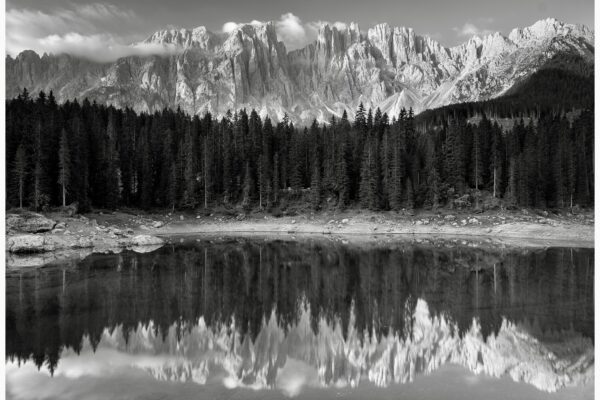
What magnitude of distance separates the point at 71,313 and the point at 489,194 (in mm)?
73186

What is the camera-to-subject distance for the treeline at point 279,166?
229 ft

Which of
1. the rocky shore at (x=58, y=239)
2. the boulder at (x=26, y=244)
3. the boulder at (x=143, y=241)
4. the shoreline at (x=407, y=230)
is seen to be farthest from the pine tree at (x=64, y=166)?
the boulder at (x=26, y=244)

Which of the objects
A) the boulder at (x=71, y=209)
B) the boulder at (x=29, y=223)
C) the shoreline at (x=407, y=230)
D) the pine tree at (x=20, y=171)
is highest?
the pine tree at (x=20, y=171)

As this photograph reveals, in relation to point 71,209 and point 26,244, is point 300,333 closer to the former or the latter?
point 26,244

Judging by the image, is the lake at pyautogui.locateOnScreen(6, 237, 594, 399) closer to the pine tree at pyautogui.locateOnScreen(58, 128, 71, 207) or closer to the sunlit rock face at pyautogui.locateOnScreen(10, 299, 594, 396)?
the sunlit rock face at pyautogui.locateOnScreen(10, 299, 594, 396)

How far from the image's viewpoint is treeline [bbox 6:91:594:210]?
69.8 m

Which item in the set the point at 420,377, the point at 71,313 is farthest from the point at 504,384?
the point at 71,313

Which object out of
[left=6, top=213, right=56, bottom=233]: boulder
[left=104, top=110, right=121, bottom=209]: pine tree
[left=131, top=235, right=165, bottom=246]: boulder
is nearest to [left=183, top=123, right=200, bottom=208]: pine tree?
[left=104, top=110, right=121, bottom=209]: pine tree

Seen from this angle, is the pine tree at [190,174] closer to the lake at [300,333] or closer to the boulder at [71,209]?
the boulder at [71,209]

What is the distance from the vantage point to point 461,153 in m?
83.6

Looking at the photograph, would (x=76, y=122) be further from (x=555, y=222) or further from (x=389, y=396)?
(x=389, y=396)

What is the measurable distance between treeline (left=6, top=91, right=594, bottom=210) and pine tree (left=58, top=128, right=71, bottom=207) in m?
0.15

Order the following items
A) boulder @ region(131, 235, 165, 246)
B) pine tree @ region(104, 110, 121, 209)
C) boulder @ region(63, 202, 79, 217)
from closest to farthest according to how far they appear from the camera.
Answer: boulder @ region(131, 235, 165, 246) < boulder @ region(63, 202, 79, 217) < pine tree @ region(104, 110, 121, 209)

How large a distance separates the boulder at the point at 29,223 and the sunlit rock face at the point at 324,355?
40.6 metres
